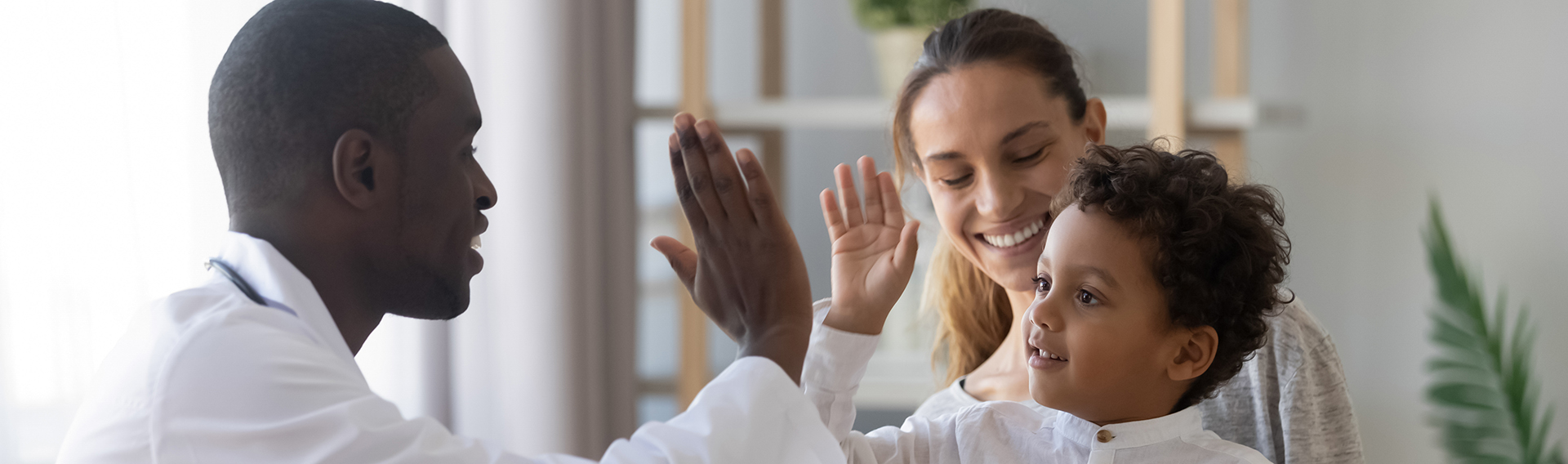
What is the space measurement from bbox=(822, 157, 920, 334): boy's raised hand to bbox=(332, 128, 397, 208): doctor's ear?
1.48 ft

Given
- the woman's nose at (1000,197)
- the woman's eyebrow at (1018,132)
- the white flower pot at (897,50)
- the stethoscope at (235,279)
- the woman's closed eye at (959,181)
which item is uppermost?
the white flower pot at (897,50)

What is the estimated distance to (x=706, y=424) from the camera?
771mm

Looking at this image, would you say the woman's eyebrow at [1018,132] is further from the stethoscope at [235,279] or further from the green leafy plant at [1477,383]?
the green leafy plant at [1477,383]

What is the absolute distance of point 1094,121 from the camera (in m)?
1.35

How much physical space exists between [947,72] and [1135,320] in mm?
425

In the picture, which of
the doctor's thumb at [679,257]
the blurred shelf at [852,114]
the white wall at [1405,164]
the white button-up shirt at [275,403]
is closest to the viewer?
the white button-up shirt at [275,403]

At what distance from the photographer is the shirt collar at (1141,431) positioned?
3.39ft

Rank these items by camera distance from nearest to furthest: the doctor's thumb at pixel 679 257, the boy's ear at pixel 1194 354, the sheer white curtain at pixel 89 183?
1. the doctor's thumb at pixel 679 257
2. the boy's ear at pixel 1194 354
3. the sheer white curtain at pixel 89 183

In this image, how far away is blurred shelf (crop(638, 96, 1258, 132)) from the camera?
2090 mm

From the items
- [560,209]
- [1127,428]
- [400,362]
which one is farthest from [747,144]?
[1127,428]

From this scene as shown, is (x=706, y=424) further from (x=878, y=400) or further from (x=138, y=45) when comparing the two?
(x=878, y=400)

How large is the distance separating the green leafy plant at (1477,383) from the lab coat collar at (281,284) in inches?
74.8

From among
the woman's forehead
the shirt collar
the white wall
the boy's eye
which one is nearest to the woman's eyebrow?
the woman's forehead

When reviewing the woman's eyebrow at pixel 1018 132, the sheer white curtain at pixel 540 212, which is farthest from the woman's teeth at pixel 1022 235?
the sheer white curtain at pixel 540 212
